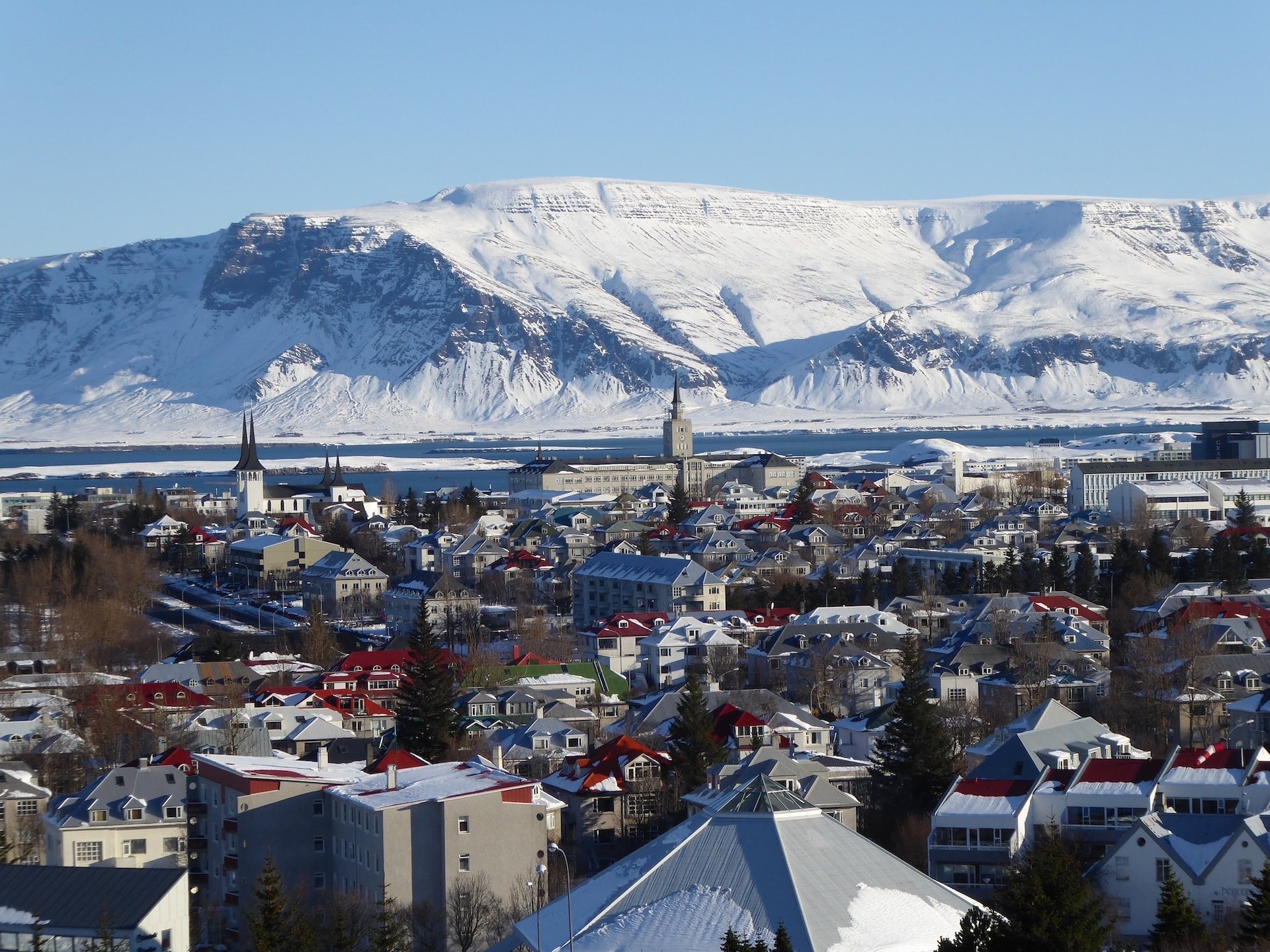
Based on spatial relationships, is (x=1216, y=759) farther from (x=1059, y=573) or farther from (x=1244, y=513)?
(x=1244, y=513)

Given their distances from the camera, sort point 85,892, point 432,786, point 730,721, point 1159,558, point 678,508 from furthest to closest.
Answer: point 678,508, point 1159,558, point 730,721, point 432,786, point 85,892

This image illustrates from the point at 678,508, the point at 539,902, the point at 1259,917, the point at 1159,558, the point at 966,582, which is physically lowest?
the point at 966,582

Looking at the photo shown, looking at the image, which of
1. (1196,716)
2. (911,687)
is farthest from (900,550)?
(911,687)

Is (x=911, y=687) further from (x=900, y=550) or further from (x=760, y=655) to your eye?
(x=900, y=550)

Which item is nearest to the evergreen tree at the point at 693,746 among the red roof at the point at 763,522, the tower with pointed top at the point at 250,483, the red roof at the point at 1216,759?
the red roof at the point at 1216,759

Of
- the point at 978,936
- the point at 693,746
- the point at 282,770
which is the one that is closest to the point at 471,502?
the point at 693,746

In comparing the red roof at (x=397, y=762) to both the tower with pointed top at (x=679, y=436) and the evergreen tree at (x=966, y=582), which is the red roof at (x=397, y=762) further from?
the tower with pointed top at (x=679, y=436)
